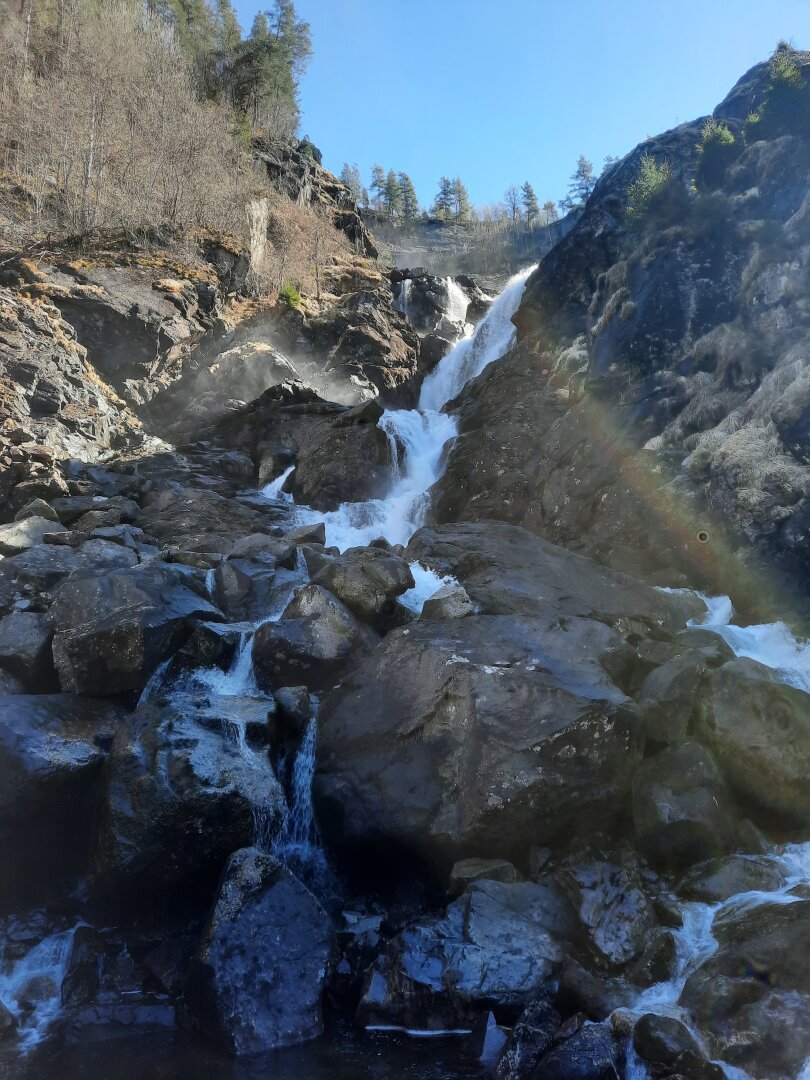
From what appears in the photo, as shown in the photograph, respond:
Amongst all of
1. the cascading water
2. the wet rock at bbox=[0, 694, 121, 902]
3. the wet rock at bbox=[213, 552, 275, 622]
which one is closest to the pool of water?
the wet rock at bbox=[0, 694, 121, 902]

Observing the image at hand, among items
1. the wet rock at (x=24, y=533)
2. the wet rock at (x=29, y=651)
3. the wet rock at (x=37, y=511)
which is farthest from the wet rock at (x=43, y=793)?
the wet rock at (x=37, y=511)

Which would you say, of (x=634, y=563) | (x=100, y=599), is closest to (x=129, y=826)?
(x=100, y=599)

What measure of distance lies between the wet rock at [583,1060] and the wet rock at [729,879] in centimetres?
242

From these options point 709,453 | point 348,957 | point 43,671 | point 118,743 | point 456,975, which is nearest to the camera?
point 456,975

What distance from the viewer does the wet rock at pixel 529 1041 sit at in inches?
220

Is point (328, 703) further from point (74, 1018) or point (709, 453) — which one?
point (709, 453)

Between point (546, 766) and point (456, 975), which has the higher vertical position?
point (546, 766)

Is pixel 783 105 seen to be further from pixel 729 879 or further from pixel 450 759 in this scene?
pixel 729 879

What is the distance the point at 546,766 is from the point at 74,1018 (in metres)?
5.41

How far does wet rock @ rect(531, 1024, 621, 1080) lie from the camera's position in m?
5.35

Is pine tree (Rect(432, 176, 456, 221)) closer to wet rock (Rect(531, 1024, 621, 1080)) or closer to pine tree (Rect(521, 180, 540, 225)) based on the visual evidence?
pine tree (Rect(521, 180, 540, 225))

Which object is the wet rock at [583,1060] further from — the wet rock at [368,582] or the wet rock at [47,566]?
the wet rock at [47,566]

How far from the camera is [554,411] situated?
78.6 ft

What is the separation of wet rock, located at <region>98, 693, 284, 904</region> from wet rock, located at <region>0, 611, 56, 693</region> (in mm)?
2600
